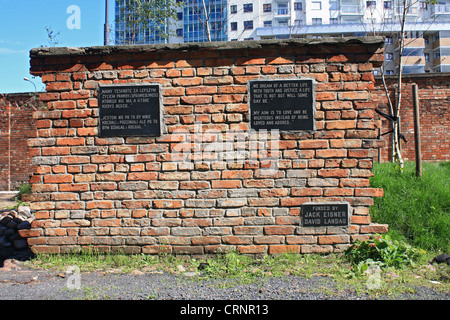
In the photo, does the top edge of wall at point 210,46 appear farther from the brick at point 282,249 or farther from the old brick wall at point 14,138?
the old brick wall at point 14,138

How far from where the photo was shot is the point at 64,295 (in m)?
2.99

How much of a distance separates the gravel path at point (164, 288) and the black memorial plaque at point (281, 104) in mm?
1699

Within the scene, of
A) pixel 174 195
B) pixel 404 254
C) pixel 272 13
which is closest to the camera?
pixel 404 254

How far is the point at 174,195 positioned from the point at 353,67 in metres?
2.57

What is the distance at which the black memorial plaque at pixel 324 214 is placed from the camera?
3.86 metres

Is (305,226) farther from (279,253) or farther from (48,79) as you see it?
(48,79)

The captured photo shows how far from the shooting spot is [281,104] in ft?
12.8

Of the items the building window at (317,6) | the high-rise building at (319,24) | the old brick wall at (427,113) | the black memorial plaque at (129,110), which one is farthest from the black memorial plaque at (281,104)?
the building window at (317,6)

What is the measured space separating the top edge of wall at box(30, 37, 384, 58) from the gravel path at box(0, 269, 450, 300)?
2.53 meters

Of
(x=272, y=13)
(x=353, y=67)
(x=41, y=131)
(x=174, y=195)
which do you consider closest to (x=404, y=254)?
(x=353, y=67)

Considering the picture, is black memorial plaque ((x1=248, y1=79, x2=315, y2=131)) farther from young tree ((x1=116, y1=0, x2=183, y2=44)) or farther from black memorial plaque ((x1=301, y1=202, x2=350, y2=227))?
young tree ((x1=116, y1=0, x2=183, y2=44))

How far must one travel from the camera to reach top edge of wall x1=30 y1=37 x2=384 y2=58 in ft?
12.5

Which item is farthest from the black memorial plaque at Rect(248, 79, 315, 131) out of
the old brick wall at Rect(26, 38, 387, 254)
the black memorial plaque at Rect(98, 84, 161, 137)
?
the black memorial plaque at Rect(98, 84, 161, 137)

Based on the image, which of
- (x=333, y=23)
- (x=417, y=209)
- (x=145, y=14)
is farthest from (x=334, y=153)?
(x=333, y=23)
